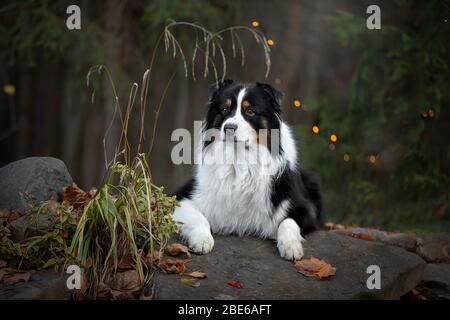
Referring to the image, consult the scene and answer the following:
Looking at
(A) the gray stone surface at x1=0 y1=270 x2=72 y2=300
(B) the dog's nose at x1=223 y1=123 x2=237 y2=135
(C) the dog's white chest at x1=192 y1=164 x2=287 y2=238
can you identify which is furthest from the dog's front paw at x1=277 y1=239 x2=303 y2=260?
(A) the gray stone surface at x1=0 y1=270 x2=72 y2=300

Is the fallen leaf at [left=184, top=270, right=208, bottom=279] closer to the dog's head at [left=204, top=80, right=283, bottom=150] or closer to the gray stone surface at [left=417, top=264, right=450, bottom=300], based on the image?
the dog's head at [left=204, top=80, right=283, bottom=150]

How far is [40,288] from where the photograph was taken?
351cm

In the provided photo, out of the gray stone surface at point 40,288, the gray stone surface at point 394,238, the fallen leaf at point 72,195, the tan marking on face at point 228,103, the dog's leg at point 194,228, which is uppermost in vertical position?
the tan marking on face at point 228,103

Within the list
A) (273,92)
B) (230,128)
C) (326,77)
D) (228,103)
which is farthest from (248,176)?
(326,77)

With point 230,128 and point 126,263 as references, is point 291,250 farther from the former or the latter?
point 126,263

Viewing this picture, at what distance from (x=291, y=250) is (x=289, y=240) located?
10cm

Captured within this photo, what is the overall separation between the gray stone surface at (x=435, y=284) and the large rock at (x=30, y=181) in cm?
357

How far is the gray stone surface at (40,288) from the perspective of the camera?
341 cm

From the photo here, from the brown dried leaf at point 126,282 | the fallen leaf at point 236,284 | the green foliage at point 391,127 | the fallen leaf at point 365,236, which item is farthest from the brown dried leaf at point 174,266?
the green foliage at point 391,127

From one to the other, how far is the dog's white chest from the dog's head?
1.05 feet

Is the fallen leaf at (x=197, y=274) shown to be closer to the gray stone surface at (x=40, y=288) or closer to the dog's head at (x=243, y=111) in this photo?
the gray stone surface at (x=40, y=288)

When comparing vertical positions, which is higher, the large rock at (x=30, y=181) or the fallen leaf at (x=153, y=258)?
the large rock at (x=30, y=181)
